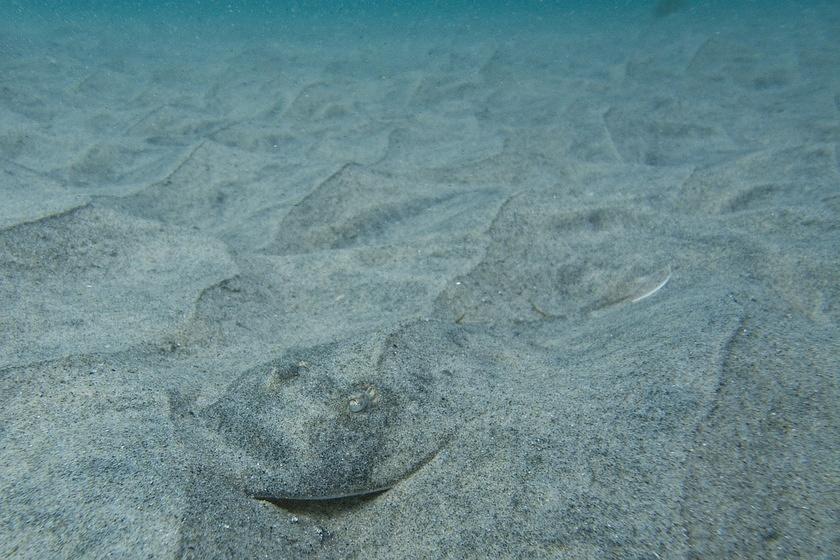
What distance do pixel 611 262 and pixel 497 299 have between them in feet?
2.40

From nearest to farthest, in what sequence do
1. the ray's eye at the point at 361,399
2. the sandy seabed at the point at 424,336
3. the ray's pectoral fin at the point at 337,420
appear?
the sandy seabed at the point at 424,336 → the ray's pectoral fin at the point at 337,420 → the ray's eye at the point at 361,399

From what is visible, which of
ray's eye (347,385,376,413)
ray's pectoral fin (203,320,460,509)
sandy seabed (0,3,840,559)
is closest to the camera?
sandy seabed (0,3,840,559)

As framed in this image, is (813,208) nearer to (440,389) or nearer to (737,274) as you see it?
(737,274)

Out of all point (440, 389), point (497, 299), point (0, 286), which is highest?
point (0, 286)

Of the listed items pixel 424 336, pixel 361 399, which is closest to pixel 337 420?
pixel 361 399

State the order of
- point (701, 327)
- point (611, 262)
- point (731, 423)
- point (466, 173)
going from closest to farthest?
point (731, 423), point (701, 327), point (611, 262), point (466, 173)

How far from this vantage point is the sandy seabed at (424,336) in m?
1.31

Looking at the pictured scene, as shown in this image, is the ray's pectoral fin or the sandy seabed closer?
the sandy seabed

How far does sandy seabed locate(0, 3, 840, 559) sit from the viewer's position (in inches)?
51.5

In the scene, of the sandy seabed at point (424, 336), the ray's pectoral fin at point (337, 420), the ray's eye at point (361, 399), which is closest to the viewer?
the sandy seabed at point (424, 336)

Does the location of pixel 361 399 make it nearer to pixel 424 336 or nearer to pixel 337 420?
pixel 337 420

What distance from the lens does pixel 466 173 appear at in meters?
4.38

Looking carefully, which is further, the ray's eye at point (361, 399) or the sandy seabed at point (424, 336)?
the ray's eye at point (361, 399)

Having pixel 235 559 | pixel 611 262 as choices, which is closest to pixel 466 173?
pixel 611 262
